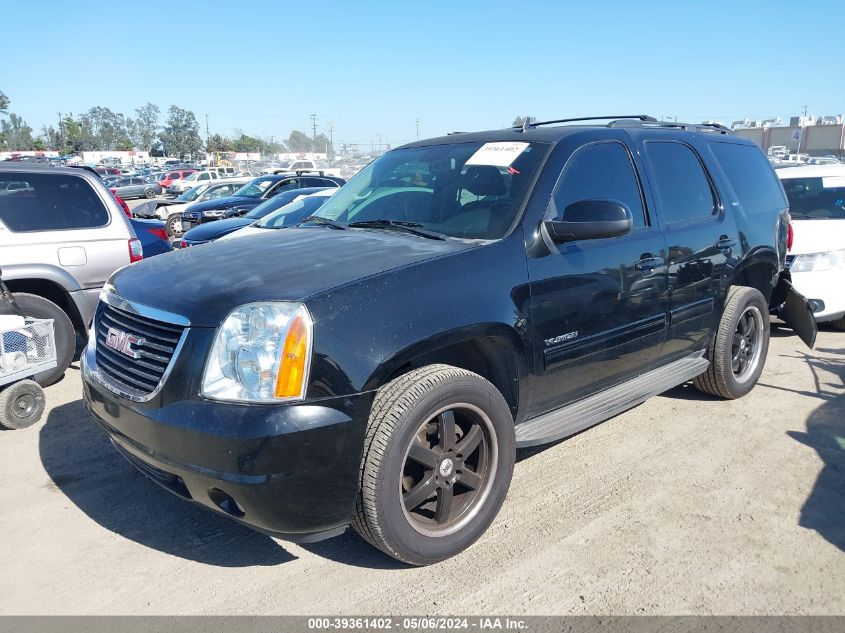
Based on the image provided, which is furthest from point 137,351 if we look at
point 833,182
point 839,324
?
point 833,182

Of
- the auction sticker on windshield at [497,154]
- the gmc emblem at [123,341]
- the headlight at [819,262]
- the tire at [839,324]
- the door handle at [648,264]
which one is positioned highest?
the auction sticker on windshield at [497,154]

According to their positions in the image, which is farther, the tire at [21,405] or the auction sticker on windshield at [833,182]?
the auction sticker on windshield at [833,182]

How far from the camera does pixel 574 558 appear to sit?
310 cm

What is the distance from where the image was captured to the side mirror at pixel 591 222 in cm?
337

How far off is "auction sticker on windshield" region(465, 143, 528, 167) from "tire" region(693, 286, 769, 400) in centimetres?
217

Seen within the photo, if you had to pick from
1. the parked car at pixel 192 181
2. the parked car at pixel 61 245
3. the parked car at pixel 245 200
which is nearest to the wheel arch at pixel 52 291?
the parked car at pixel 61 245

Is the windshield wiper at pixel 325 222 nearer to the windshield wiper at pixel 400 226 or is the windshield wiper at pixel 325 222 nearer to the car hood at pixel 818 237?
the windshield wiper at pixel 400 226

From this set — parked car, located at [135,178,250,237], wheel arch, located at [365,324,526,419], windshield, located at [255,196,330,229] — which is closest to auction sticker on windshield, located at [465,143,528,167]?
wheel arch, located at [365,324,526,419]

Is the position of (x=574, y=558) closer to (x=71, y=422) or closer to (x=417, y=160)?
(x=417, y=160)

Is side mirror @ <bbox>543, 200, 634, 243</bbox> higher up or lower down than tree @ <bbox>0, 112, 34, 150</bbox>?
lower down

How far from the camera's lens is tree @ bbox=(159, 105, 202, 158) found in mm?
121938

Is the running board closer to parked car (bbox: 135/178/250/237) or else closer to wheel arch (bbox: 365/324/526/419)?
wheel arch (bbox: 365/324/526/419)

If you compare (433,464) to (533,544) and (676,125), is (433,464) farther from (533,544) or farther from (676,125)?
(676,125)

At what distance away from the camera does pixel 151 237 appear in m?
6.96
